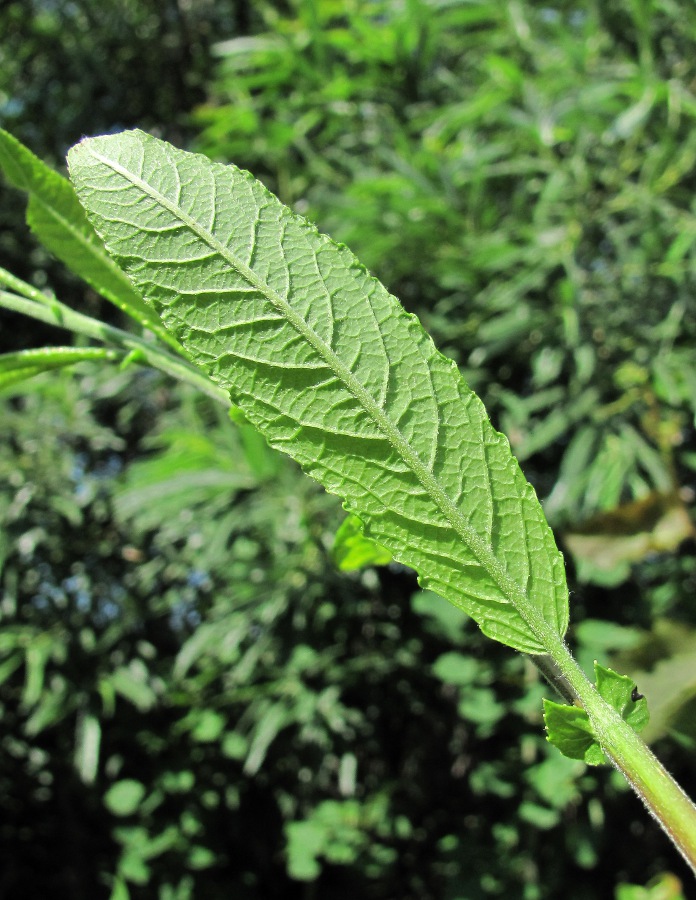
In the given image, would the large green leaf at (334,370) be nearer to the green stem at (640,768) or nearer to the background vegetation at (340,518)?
the green stem at (640,768)

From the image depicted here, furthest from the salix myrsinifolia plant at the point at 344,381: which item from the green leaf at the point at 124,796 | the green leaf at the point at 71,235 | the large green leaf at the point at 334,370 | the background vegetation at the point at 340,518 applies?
the green leaf at the point at 124,796

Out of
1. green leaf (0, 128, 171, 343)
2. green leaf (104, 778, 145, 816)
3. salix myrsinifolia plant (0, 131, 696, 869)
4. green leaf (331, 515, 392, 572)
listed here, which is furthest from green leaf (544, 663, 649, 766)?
green leaf (104, 778, 145, 816)

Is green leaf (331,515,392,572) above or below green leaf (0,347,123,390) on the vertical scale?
below

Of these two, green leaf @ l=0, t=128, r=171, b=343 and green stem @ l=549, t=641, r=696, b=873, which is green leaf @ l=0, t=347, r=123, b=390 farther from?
green stem @ l=549, t=641, r=696, b=873

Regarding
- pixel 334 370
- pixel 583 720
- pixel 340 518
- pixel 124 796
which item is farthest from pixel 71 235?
pixel 124 796

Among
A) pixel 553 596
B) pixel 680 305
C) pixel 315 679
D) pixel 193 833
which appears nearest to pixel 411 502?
pixel 553 596

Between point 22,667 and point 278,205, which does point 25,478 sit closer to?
point 22,667
